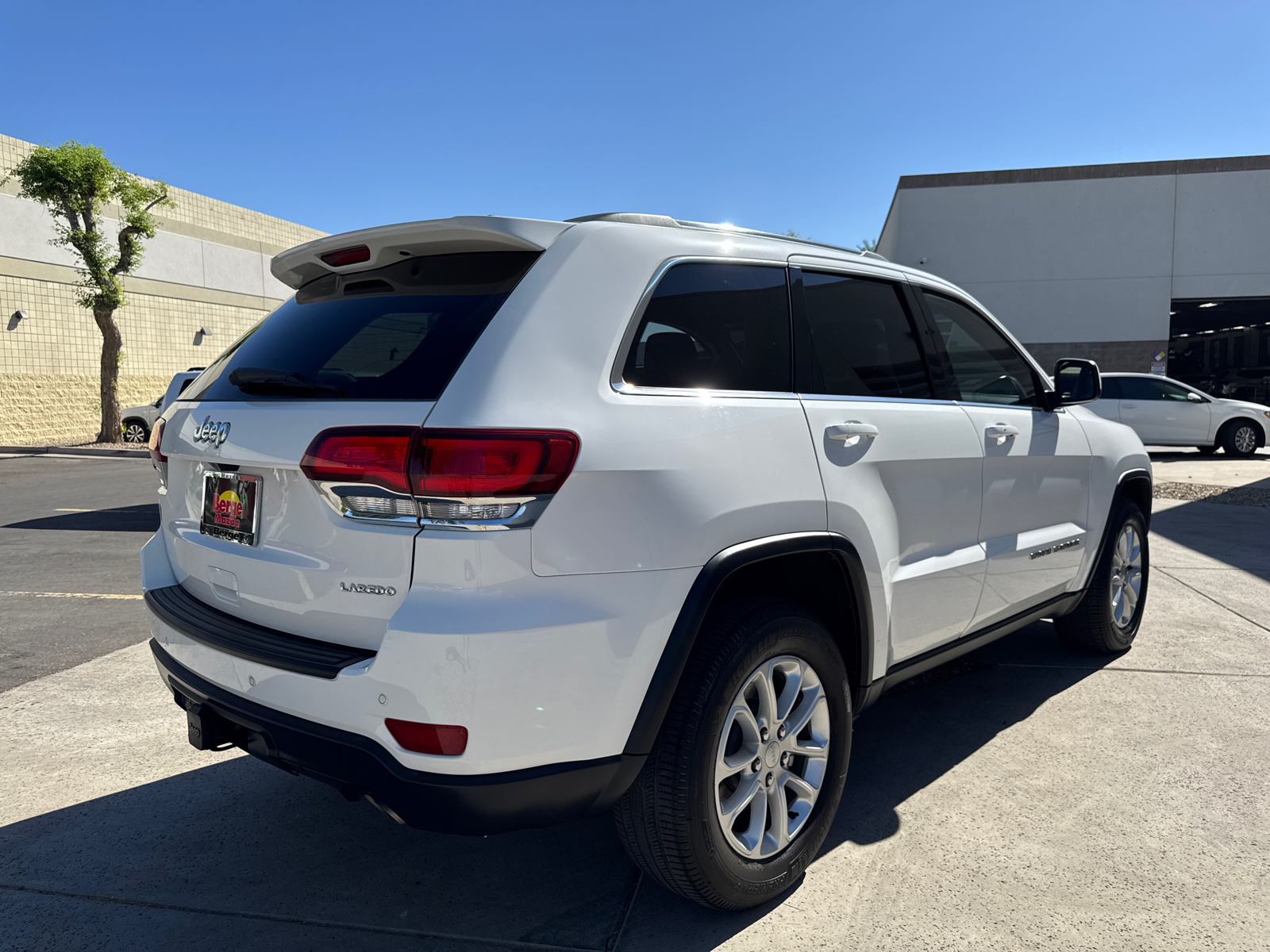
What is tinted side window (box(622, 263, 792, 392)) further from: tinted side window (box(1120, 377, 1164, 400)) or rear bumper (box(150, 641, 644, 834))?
tinted side window (box(1120, 377, 1164, 400))

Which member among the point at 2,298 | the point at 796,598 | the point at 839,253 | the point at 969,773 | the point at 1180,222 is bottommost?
the point at 969,773

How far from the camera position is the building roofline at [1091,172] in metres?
25.0

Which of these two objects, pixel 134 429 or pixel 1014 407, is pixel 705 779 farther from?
pixel 134 429

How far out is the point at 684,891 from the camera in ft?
7.67

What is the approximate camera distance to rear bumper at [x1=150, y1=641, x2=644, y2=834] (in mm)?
1975

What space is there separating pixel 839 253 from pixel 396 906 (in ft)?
8.17

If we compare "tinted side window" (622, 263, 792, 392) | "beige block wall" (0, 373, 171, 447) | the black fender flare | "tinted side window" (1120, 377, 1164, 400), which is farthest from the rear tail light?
"beige block wall" (0, 373, 171, 447)

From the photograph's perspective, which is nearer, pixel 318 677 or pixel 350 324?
pixel 318 677

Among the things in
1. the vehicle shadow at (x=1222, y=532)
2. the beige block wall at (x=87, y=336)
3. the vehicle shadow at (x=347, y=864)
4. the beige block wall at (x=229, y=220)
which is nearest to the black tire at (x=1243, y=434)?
the vehicle shadow at (x=1222, y=532)

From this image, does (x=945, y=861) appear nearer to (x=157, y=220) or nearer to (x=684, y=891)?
(x=684, y=891)

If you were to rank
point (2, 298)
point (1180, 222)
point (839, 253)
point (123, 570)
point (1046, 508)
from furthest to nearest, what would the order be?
point (1180, 222)
point (2, 298)
point (123, 570)
point (1046, 508)
point (839, 253)

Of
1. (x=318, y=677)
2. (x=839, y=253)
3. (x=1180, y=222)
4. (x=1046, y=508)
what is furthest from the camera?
(x=1180, y=222)

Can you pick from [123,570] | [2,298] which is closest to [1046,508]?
[123,570]

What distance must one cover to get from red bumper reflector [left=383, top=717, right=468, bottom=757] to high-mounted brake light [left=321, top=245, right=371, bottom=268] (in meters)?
1.31
